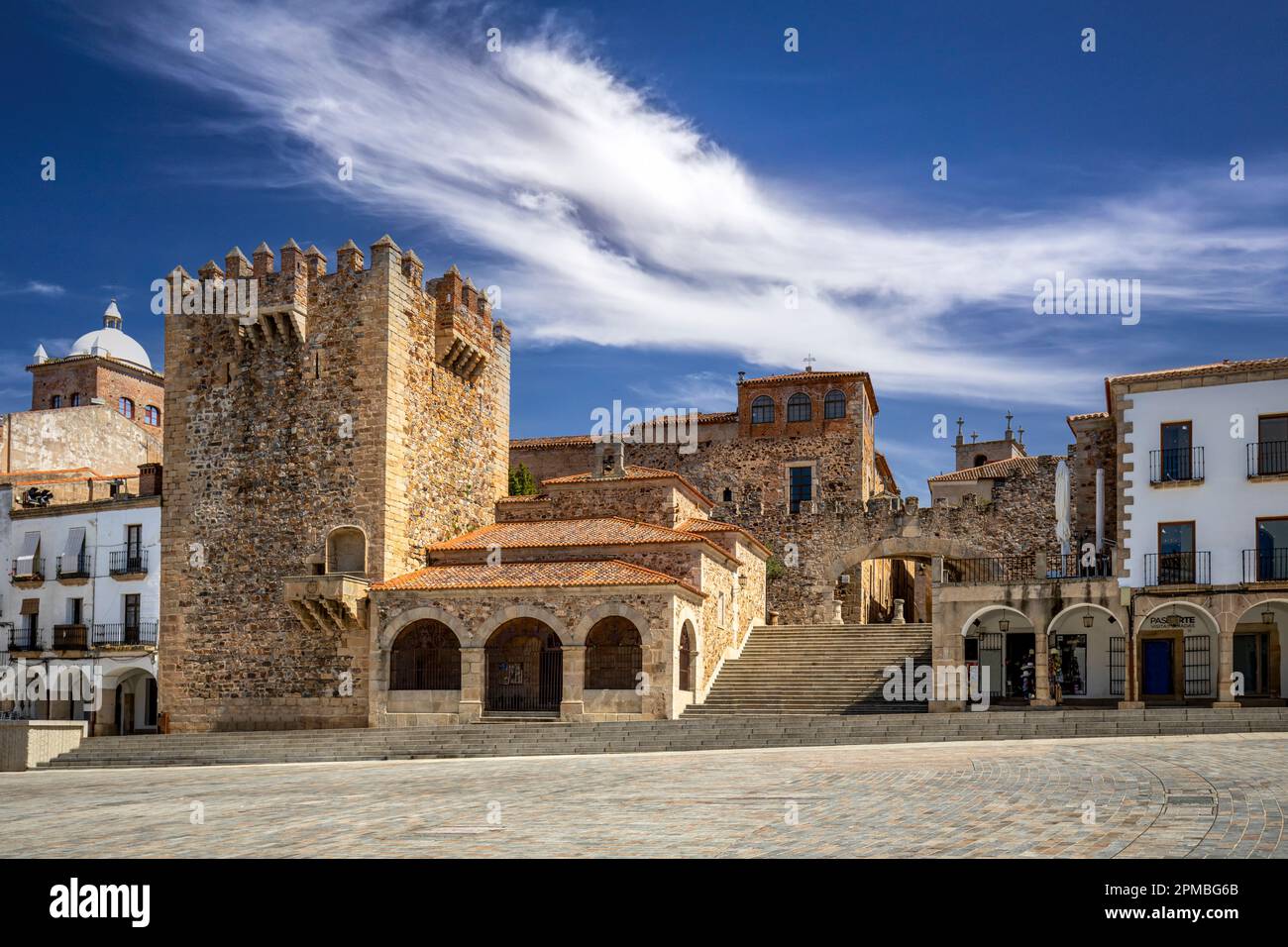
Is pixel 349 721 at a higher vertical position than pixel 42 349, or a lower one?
lower

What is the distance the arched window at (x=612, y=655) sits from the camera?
30.2m

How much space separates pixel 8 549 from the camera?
40875 mm

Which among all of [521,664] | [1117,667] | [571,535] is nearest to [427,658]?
[521,664]

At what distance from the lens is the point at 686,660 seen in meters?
29.9

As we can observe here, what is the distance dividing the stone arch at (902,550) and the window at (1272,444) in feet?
50.6

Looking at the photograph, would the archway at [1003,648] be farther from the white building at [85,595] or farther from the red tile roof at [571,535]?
the white building at [85,595]

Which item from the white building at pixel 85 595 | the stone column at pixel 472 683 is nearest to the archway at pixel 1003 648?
the stone column at pixel 472 683

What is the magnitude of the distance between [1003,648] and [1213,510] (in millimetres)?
6615

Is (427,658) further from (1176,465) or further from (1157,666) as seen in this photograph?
(1176,465)

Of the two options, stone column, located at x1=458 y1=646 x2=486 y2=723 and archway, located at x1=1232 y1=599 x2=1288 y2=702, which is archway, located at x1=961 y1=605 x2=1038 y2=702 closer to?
archway, located at x1=1232 y1=599 x2=1288 y2=702

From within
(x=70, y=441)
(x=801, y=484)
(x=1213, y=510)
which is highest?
(x=70, y=441)
